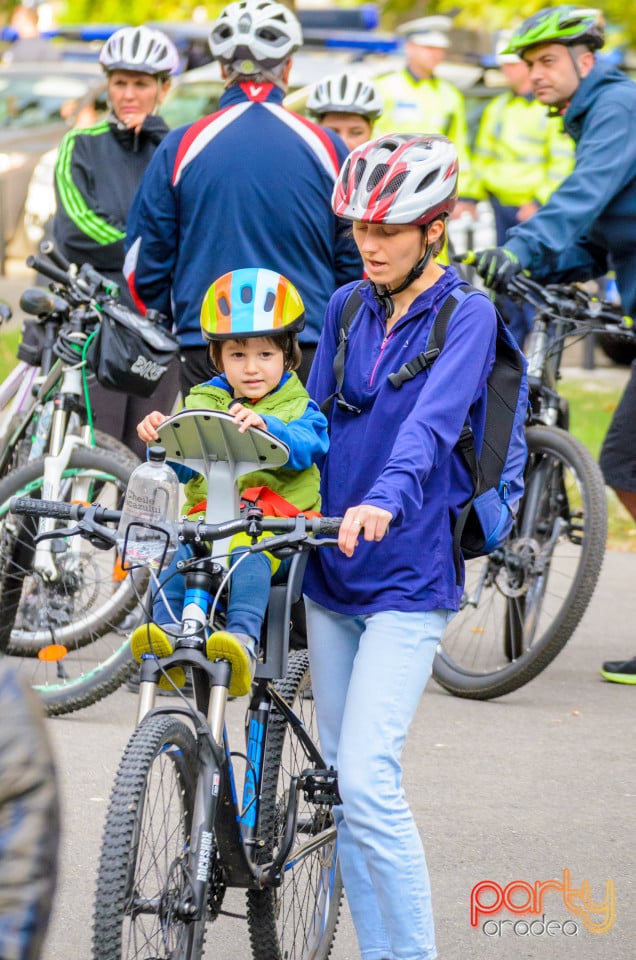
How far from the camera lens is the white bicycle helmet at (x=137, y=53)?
6.95 m

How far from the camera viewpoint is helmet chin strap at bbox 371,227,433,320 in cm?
367

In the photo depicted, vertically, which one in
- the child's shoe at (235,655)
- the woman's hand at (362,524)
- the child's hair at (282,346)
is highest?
the child's hair at (282,346)

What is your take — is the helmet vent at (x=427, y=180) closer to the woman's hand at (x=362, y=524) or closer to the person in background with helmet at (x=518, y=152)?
the woman's hand at (x=362, y=524)

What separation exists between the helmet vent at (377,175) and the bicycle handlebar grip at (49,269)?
2.57 metres

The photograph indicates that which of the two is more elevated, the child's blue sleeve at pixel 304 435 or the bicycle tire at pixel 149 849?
the child's blue sleeve at pixel 304 435

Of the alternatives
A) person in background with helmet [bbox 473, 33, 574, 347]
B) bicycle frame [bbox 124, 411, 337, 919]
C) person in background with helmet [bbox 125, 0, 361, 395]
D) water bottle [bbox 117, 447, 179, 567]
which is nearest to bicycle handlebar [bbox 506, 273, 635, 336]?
person in background with helmet [bbox 125, 0, 361, 395]

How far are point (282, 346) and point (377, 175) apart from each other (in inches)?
19.8

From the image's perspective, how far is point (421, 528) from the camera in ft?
11.6

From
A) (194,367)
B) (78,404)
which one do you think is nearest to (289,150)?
(194,367)

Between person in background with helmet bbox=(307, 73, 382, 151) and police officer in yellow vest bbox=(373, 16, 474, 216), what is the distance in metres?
3.32

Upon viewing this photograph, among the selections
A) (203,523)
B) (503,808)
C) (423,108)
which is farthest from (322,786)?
(423,108)

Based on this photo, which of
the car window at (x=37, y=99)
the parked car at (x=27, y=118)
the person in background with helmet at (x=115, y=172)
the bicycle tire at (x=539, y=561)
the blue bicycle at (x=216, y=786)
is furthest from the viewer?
the car window at (x=37, y=99)

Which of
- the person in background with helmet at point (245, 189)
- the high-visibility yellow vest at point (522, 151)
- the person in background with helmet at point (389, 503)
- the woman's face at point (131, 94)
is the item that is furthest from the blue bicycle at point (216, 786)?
the high-visibility yellow vest at point (522, 151)

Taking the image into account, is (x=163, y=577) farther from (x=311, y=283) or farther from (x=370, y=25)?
(x=370, y=25)
